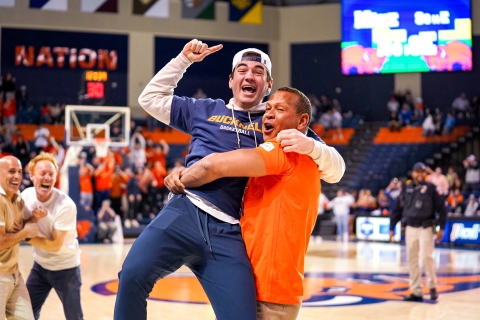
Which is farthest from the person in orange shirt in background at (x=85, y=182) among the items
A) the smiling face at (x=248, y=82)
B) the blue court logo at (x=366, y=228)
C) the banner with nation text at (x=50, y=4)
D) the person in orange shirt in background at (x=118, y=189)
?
the smiling face at (x=248, y=82)

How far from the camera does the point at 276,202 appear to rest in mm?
3924

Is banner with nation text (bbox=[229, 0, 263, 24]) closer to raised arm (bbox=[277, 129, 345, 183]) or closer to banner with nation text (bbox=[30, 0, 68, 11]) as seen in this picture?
banner with nation text (bbox=[30, 0, 68, 11])

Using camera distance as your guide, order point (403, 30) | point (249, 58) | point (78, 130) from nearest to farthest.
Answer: point (249, 58) → point (78, 130) → point (403, 30)

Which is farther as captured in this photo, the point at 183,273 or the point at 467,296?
the point at 183,273

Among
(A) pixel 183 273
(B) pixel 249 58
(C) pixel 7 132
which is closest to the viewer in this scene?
(B) pixel 249 58

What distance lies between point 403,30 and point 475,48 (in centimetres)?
479

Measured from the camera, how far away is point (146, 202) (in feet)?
67.5

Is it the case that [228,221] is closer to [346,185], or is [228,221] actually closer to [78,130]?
[78,130]

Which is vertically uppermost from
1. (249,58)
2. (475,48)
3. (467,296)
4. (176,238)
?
(475,48)

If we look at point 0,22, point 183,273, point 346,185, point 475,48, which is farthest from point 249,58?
point 475,48

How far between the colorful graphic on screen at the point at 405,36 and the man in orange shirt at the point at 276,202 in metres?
23.3

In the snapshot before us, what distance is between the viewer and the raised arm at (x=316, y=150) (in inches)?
151

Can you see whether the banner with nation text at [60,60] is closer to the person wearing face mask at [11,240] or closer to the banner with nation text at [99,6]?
the banner with nation text at [99,6]

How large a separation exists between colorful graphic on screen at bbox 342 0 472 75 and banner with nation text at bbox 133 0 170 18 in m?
7.08
